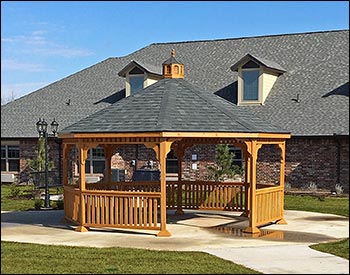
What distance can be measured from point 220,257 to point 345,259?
2077mm

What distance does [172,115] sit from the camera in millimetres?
13039

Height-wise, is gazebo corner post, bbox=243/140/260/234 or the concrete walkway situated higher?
gazebo corner post, bbox=243/140/260/234

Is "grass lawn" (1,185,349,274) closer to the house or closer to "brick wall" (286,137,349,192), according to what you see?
"brick wall" (286,137,349,192)

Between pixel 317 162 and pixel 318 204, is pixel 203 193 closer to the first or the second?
pixel 318 204

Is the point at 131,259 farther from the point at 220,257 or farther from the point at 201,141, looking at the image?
the point at 201,141

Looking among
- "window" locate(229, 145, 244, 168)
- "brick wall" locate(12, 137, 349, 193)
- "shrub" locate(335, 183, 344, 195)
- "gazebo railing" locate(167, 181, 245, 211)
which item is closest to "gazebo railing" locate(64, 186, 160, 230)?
"gazebo railing" locate(167, 181, 245, 211)

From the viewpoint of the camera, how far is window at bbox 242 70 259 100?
1037 inches

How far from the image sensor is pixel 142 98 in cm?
1438

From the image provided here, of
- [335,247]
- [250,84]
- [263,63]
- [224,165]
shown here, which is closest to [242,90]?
[250,84]

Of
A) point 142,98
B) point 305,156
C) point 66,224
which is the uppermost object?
point 142,98

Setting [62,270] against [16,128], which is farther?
[16,128]

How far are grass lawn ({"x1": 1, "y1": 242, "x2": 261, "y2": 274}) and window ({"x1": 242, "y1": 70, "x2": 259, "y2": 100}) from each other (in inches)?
665

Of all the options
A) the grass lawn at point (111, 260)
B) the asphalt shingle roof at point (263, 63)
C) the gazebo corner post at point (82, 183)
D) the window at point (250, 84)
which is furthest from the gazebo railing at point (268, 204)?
the window at point (250, 84)

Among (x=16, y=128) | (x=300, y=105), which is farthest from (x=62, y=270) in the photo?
(x=16, y=128)
